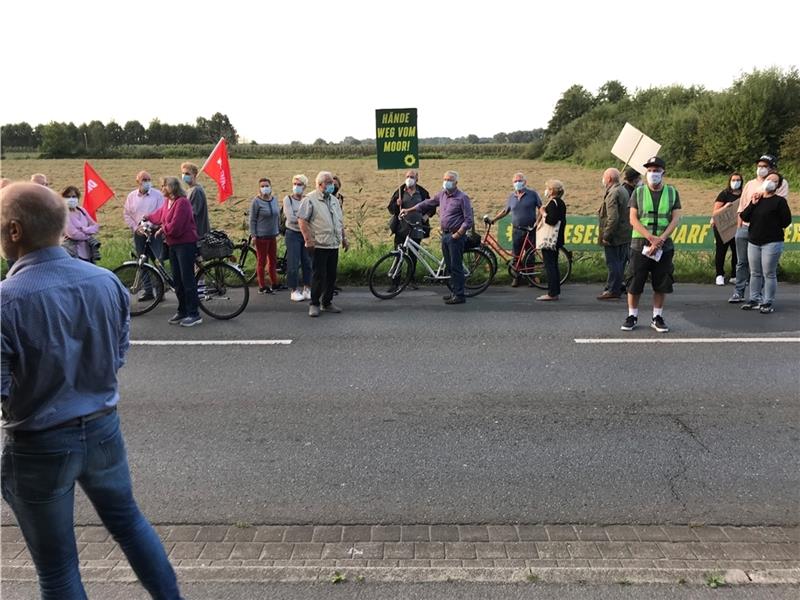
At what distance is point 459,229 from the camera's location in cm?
992

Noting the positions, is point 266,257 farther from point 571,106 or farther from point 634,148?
point 571,106

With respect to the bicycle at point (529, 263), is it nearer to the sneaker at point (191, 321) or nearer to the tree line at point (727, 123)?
the sneaker at point (191, 321)

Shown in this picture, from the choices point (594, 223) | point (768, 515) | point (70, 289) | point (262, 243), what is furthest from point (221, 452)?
point (594, 223)

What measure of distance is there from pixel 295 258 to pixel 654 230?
5259mm

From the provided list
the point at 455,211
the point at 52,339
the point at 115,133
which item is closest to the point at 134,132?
the point at 115,133

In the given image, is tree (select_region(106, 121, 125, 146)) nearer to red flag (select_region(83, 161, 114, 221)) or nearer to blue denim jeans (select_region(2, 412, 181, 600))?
red flag (select_region(83, 161, 114, 221))

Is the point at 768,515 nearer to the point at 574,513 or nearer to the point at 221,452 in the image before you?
the point at 574,513

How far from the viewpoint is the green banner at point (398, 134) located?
41.0 feet

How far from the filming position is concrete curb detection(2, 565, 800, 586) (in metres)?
3.12

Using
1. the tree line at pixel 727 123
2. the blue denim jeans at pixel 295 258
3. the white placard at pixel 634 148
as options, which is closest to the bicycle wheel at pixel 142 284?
the blue denim jeans at pixel 295 258

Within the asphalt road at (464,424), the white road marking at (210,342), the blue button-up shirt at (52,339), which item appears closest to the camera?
the blue button-up shirt at (52,339)

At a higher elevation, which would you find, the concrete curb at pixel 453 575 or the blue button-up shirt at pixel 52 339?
the blue button-up shirt at pixel 52 339

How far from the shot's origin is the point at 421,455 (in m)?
→ 4.68

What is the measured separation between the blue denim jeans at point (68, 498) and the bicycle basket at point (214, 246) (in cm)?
676
